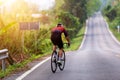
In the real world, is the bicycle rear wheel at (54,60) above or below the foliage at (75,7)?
below

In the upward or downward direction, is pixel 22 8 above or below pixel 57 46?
above

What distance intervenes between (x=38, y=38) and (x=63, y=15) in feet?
162

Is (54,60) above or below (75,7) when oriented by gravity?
below

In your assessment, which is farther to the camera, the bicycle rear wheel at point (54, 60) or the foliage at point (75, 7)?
the foliage at point (75, 7)

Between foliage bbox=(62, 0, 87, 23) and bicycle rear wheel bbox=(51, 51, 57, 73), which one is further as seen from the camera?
foliage bbox=(62, 0, 87, 23)

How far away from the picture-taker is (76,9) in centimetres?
9462

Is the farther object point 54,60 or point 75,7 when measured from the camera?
point 75,7

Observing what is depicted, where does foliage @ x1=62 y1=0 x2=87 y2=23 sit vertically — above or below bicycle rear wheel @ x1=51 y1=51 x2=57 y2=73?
above

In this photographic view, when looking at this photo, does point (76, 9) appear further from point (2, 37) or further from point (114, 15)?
point (2, 37)

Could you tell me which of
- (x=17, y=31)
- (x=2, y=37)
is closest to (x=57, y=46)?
(x=2, y=37)

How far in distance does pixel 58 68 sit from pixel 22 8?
8.92 metres

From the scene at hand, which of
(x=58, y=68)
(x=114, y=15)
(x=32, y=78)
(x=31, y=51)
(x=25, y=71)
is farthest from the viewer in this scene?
(x=114, y=15)

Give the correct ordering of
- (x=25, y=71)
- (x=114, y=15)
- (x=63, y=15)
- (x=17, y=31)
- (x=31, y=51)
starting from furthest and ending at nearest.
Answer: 1. (x=114, y=15)
2. (x=63, y=15)
3. (x=31, y=51)
4. (x=17, y=31)
5. (x=25, y=71)

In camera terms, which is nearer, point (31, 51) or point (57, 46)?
point (57, 46)
